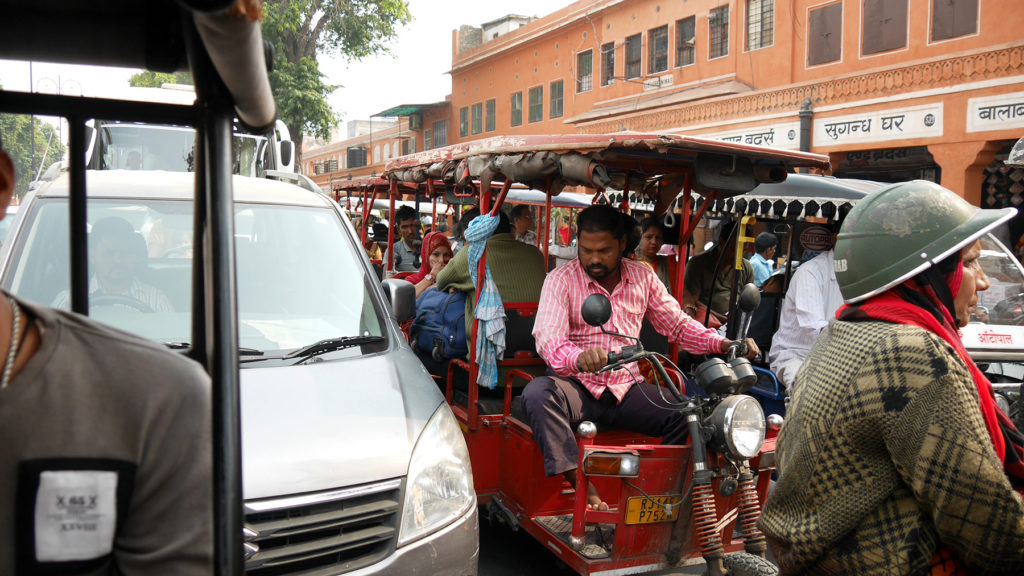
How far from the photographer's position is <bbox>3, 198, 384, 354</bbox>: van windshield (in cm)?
340

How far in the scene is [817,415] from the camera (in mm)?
1929

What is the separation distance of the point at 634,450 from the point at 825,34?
17.7 metres

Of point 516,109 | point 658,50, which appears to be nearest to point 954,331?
point 658,50

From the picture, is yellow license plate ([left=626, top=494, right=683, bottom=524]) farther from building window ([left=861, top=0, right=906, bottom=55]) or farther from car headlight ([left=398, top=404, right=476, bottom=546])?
building window ([left=861, top=0, right=906, bottom=55])

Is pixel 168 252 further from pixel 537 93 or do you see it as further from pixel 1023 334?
pixel 537 93

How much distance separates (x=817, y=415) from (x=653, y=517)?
1.98 metres

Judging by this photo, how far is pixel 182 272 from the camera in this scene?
3584 millimetres

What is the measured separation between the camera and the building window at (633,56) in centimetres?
2517

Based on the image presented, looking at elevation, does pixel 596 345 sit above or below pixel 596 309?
below

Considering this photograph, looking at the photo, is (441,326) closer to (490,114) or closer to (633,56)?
(633,56)

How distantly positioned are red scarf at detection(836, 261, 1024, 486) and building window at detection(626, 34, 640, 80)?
24.1 m

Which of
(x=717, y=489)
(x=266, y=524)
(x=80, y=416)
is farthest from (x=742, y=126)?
(x=80, y=416)

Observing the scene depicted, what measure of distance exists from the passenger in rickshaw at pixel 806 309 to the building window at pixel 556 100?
24.9 metres

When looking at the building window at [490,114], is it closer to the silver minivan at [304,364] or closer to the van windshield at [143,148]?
the van windshield at [143,148]
